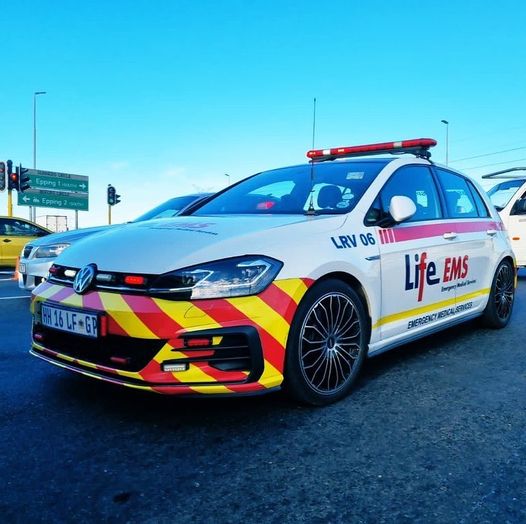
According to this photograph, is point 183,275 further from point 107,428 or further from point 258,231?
point 107,428

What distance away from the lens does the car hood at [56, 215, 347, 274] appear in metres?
2.64

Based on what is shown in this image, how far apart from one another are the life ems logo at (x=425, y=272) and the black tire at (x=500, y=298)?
0.94m

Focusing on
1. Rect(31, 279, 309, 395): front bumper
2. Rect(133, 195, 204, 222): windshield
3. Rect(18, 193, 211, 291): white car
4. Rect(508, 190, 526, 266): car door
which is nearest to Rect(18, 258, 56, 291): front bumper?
Rect(18, 193, 211, 291): white car

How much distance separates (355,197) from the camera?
3.44 m

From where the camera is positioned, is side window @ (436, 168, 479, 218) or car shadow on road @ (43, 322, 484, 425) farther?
side window @ (436, 168, 479, 218)

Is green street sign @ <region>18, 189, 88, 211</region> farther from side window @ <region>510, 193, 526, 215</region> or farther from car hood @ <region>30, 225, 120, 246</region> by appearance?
side window @ <region>510, 193, 526, 215</region>

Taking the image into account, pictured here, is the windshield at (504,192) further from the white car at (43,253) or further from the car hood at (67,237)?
the car hood at (67,237)

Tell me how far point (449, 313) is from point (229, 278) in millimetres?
2299

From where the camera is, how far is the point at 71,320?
2.74 m

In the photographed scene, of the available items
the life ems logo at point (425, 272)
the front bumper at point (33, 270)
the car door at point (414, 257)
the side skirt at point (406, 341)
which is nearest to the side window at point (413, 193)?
the car door at point (414, 257)

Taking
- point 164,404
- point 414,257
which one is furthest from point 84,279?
point 414,257

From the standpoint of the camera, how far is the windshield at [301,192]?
3.51m

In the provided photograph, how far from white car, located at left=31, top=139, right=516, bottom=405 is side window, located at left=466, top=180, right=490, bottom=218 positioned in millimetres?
884

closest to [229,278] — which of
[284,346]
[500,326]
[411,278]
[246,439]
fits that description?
[284,346]
